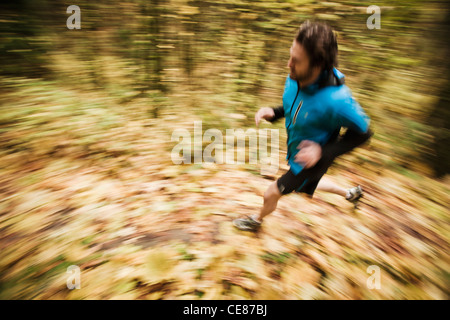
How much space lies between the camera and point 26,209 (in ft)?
7.73

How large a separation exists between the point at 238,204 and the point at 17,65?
4108 millimetres

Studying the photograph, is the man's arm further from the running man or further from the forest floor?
the forest floor

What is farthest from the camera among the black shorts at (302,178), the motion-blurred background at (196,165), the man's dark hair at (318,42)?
the motion-blurred background at (196,165)

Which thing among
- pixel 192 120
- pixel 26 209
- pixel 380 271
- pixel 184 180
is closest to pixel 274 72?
pixel 192 120

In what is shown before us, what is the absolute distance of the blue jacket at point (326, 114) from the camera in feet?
4.65

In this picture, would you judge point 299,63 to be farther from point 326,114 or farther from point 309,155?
point 309,155

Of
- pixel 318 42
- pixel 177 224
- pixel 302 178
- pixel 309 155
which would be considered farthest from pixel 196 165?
pixel 318 42

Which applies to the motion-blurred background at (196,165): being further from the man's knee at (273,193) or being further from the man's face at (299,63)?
the man's face at (299,63)

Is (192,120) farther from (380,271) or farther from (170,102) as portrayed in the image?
(380,271)

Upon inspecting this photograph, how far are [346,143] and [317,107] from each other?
1.03 ft

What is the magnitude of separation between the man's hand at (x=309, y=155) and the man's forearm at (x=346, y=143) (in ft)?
0.27

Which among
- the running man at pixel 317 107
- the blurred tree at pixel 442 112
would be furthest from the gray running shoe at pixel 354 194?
the blurred tree at pixel 442 112

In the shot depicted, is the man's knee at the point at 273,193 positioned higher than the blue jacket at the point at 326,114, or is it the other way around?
the blue jacket at the point at 326,114
